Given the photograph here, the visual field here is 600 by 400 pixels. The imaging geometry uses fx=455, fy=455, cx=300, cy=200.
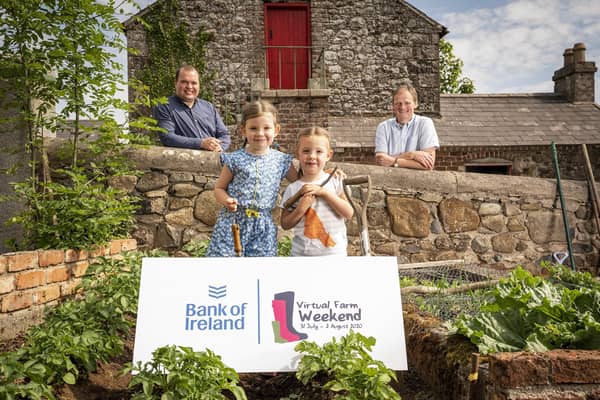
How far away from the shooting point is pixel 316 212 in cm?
265

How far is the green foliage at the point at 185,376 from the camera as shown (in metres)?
1.64

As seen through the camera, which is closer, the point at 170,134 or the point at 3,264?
the point at 3,264

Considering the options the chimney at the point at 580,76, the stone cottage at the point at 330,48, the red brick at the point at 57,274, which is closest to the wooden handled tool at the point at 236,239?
the red brick at the point at 57,274

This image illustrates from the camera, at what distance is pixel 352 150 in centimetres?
1008

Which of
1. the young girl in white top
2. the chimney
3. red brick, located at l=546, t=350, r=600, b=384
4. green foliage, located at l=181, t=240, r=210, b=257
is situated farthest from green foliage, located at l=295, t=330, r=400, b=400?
the chimney

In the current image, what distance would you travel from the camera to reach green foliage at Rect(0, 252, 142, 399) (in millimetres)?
1717

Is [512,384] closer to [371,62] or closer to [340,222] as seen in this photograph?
[340,222]

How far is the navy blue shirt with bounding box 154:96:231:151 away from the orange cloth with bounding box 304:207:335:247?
6.13 ft

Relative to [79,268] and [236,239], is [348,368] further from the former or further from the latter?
[79,268]

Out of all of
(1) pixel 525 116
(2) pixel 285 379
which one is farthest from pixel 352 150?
(2) pixel 285 379

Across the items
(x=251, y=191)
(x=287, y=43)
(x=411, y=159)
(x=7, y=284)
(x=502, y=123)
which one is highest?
(x=287, y=43)

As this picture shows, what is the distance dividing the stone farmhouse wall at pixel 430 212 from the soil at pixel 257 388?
6.62ft

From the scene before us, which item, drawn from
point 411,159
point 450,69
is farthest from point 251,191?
point 450,69

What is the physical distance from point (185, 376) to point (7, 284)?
1.56 m
